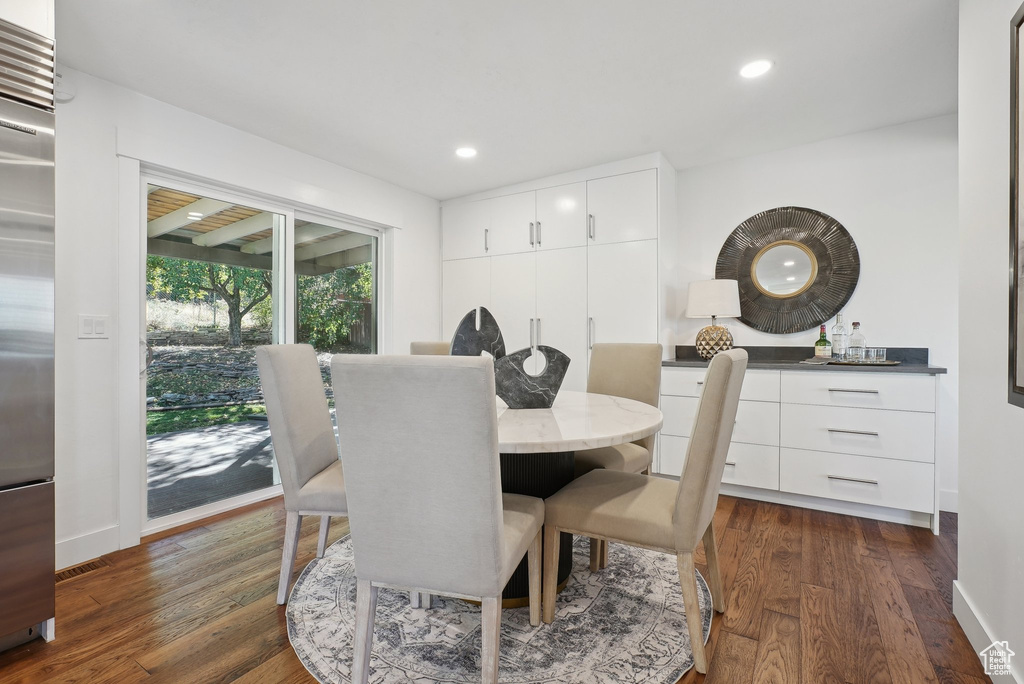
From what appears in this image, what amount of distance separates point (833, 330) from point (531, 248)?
2238mm

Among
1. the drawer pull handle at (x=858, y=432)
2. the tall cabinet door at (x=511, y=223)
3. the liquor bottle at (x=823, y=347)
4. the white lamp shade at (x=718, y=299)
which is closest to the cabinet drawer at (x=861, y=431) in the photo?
the drawer pull handle at (x=858, y=432)

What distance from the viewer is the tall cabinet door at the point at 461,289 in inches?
169

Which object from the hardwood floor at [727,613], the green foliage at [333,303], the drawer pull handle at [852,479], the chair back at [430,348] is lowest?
the hardwood floor at [727,613]

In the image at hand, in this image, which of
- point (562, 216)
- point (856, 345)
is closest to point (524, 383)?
point (562, 216)

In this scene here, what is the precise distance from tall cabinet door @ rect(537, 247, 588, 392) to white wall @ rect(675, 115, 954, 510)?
1225 millimetres

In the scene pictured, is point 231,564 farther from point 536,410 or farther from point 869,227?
point 869,227

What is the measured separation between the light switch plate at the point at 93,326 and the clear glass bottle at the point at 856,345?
4101 mm

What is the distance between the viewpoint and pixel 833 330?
321cm

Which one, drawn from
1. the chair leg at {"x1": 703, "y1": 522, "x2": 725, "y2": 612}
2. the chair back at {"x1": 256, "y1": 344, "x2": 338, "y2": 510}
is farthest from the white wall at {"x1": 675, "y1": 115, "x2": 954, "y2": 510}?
the chair back at {"x1": 256, "y1": 344, "x2": 338, "y2": 510}

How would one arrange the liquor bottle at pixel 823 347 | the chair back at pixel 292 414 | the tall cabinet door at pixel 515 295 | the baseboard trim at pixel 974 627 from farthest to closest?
the tall cabinet door at pixel 515 295
the liquor bottle at pixel 823 347
the chair back at pixel 292 414
the baseboard trim at pixel 974 627

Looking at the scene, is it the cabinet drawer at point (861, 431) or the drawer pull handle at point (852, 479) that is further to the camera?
the drawer pull handle at point (852, 479)

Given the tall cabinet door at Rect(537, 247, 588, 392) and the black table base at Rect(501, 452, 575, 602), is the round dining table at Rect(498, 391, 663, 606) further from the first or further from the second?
the tall cabinet door at Rect(537, 247, 588, 392)

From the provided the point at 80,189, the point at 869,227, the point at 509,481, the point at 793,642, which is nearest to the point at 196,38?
the point at 80,189

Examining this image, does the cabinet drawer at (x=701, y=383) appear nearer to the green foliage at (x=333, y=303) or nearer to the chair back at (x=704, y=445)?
the chair back at (x=704, y=445)
